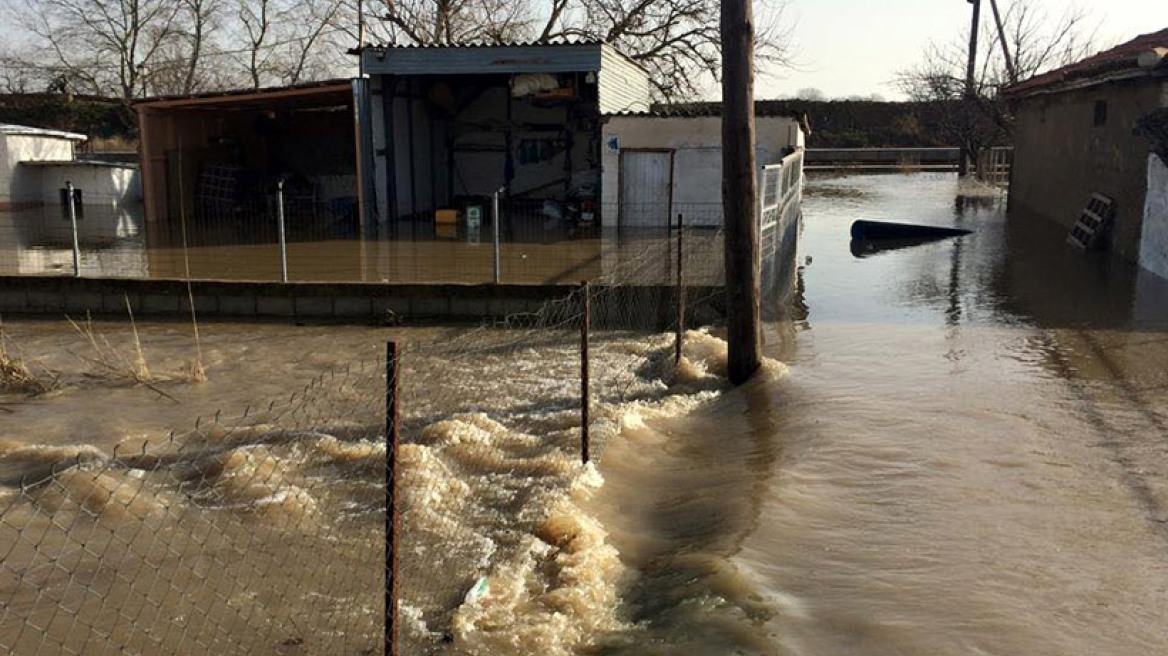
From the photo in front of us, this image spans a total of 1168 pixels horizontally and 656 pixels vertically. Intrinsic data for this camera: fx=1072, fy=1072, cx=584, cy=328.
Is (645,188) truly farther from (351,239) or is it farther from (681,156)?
(351,239)

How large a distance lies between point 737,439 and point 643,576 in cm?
289

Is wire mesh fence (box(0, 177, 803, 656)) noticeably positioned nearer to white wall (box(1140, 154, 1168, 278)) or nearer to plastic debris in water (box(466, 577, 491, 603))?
plastic debris in water (box(466, 577, 491, 603))

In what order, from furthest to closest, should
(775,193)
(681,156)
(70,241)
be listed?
(681,156) → (70,241) → (775,193)

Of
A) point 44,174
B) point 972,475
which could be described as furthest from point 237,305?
point 44,174

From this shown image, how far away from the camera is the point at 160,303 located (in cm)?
1384

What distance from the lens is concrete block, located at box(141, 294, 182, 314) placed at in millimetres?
13812

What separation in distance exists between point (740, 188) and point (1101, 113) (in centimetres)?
1235

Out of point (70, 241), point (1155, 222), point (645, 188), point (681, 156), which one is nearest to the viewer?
point (1155, 222)

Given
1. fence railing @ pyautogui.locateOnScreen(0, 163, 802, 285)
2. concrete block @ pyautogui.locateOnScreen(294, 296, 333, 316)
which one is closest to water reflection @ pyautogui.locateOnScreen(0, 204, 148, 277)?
fence railing @ pyautogui.locateOnScreen(0, 163, 802, 285)

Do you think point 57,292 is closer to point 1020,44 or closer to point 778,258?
point 778,258

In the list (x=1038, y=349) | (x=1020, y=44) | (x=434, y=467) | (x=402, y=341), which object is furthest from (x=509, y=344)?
(x=1020, y=44)

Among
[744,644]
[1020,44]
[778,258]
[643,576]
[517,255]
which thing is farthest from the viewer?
[1020,44]

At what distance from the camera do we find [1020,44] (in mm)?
40969

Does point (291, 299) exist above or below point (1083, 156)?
below
